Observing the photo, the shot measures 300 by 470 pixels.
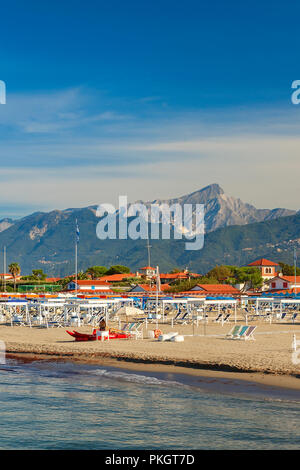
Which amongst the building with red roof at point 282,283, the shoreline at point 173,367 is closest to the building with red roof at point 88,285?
the building with red roof at point 282,283

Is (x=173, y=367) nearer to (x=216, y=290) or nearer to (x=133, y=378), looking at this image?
(x=133, y=378)

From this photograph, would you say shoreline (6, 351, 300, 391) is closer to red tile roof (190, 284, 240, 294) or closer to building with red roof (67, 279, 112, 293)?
red tile roof (190, 284, 240, 294)

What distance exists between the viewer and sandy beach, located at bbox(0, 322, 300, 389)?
22547mm

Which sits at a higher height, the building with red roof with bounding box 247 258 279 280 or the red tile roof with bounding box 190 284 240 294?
the building with red roof with bounding box 247 258 279 280

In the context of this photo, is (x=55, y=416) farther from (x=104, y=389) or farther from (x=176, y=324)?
(x=176, y=324)

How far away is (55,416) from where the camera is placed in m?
18.3

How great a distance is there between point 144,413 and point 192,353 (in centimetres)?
888

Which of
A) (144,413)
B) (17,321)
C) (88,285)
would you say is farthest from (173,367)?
(88,285)

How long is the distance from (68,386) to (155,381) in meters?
3.34

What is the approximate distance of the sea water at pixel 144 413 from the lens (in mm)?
15391

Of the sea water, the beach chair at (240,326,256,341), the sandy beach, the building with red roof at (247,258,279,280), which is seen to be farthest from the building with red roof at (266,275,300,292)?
the sea water

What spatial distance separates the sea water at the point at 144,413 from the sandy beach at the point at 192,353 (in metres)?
1.35

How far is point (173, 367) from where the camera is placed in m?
24.5
